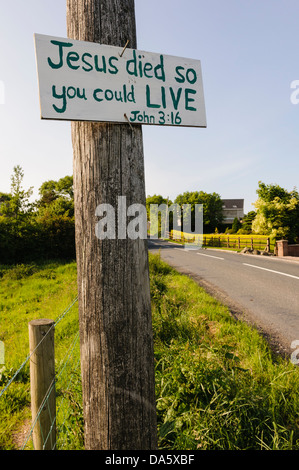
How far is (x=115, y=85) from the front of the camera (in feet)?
4.17

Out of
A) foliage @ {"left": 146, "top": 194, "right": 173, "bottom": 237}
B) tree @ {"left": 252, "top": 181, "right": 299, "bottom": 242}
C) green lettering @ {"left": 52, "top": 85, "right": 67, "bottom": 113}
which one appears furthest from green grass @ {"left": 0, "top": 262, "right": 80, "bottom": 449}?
foliage @ {"left": 146, "top": 194, "right": 173, "bottom": 237}

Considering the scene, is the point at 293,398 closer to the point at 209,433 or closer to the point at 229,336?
the point at 209,433

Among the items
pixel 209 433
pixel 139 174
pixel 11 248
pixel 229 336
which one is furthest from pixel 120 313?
pixel 11 248

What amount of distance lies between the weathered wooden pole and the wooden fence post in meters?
0.44

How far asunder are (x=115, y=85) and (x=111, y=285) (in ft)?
3.03

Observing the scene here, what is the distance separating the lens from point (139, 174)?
1329 millimetres

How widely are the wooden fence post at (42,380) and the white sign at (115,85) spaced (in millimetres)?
1210

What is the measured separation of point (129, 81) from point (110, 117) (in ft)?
0.69

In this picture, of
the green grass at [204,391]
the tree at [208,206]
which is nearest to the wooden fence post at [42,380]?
the green grass at [204,391]

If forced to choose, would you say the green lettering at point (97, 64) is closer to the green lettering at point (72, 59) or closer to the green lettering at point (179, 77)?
the green lettering at point (72, 59)

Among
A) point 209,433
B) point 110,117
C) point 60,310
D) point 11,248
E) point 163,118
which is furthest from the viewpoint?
point 11,248

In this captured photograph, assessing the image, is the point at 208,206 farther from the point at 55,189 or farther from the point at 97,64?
the point at 97,64

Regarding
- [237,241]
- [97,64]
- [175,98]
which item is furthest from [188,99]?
[237,241]

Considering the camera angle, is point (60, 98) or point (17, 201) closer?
point (60, 98)
